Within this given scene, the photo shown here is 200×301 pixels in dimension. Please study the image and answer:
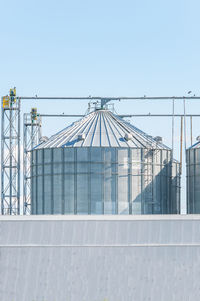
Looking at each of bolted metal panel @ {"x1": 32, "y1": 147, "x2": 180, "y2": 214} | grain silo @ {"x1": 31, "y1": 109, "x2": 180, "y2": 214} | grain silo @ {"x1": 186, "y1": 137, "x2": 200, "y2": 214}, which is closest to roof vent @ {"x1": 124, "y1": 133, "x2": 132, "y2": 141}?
grain silo @ {"x1": 31, "y1": 109, "x2": 180, "y2": 214}

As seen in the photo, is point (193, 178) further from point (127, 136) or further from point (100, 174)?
point (100, 174)

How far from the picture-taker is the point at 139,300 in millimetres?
47219

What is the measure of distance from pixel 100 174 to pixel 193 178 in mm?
9695

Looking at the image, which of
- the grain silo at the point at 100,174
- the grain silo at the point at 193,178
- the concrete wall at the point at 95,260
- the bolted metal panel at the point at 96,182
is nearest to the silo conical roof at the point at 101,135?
the grain silo at the point at 100,174

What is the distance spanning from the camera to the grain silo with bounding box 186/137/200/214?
65.0 m

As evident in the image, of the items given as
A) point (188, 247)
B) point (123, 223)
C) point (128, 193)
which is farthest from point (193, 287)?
point (128, 193)

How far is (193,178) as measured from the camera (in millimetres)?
65750

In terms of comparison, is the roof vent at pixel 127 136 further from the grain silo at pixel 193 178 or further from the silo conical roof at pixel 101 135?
the grain silo at pixel 193 178

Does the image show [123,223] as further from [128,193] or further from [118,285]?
[128,193]

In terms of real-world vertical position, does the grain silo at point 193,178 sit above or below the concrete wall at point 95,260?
above

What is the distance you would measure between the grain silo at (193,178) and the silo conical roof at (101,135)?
11.3 ft

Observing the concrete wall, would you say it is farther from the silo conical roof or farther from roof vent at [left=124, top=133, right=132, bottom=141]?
roof vent at [left=124, top=133, right=132, bottom=141]

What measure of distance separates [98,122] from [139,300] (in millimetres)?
25445

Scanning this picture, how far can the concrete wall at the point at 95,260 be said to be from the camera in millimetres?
47031
